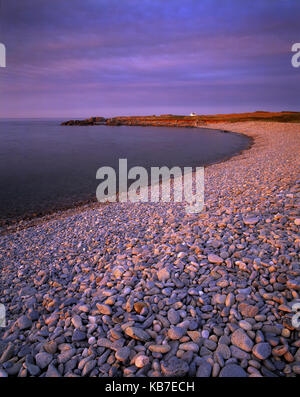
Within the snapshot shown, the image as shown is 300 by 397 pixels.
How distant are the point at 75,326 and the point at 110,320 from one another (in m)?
0.53

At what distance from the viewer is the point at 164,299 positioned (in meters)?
3.53

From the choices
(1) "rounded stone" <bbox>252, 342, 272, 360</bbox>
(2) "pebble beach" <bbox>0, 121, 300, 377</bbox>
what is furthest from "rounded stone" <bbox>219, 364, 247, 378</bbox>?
(1) "rounded stone" <bbox>252, 342, 272, 360</bbox>

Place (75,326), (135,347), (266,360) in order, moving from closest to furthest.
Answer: (266,360)
(135,347)
(75,326)

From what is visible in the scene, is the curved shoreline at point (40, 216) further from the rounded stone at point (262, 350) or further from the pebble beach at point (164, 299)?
the rounded stone at point (262, 350)

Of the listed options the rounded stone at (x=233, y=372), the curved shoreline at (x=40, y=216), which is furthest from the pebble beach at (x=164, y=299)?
the curved shoreline at (x=40, y=216)

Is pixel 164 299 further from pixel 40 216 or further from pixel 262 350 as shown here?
pixel 40 216

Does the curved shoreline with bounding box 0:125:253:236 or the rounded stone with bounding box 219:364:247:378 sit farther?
the curved shoreline with bounding box 0:125:253:236

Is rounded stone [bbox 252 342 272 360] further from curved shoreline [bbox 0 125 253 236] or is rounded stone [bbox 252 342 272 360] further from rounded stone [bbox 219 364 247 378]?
curved shoreline [bbox 0 125 253 236]

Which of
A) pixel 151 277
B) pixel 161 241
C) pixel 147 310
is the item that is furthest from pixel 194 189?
pixel 147 310

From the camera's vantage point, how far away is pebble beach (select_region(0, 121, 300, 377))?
8.78 ft

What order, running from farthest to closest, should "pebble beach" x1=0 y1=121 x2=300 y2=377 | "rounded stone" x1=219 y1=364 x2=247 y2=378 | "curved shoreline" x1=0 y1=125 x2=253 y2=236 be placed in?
1. "curved shoreline" x1=0 y1=125 x2=253 y2=236
2. "pebble beach" x1=0 y1=121 x2=300 y2=377
3. "rounded stone" x1=219 y1=364 x2=247 y2=378

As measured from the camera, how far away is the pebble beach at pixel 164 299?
2.68 meters
